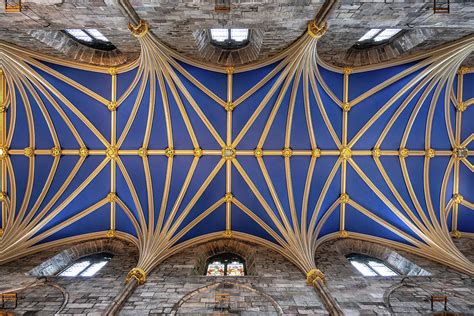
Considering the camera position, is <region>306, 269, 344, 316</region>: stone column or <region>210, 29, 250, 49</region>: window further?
<region>210, 29, 250, 49</region>: window

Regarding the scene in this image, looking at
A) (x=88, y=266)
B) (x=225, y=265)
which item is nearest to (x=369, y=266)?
(x=225, y=265)

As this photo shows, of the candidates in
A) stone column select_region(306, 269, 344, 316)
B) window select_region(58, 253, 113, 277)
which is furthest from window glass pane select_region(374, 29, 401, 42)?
window select_region(58, 253, 113, 277)

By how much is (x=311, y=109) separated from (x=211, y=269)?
7438mm

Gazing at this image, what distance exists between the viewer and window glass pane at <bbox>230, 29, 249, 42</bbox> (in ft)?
34.5

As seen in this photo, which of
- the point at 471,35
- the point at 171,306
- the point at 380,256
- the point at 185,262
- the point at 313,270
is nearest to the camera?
the point at 171,306

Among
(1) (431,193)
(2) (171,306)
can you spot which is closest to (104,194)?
(2) (171,306)

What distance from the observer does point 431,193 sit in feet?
38.4

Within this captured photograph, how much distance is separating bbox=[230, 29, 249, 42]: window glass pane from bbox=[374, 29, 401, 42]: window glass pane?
5.01m

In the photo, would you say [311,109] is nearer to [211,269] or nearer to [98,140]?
[211,269]

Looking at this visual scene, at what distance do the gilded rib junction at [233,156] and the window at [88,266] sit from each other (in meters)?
0.94

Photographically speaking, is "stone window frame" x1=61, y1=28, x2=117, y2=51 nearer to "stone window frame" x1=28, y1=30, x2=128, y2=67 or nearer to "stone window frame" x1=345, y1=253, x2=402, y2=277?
"stone window frame" x1=28, y1=30, x2=128, y2=67

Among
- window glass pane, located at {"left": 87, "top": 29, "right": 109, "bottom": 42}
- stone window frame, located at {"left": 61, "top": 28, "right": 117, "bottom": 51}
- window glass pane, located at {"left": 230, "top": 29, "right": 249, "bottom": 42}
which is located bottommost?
window glass pane, located at {"left": 87, "top": 29, "right": 109, "bottom": 42}

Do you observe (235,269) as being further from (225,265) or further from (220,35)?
(220,35)

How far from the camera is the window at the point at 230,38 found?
1053 cm
